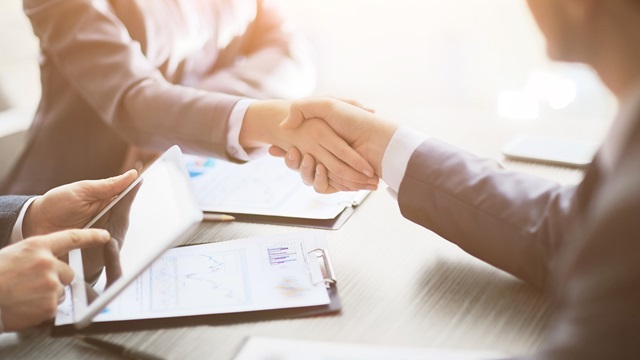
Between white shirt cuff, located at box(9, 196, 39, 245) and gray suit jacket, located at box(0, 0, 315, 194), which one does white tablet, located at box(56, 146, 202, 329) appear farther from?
gray suit jacket, located at box(0, 0, 315, 194)

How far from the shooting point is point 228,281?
76 centimetres

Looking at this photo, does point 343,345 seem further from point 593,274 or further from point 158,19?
point 158,19

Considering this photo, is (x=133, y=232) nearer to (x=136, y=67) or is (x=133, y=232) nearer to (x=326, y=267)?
(x=326, y=267)

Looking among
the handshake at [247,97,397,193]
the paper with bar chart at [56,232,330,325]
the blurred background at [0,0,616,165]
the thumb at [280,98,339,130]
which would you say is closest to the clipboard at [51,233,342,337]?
the paper with bar chart at [56,232,330,325]

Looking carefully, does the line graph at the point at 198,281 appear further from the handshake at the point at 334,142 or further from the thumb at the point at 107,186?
the handshake at the point at 334,142

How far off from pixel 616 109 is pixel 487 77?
178 cm

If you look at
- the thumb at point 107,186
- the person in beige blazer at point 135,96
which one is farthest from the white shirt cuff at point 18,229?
the person in beige blazer at point 135,96

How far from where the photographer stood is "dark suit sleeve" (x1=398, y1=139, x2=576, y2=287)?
2.34 ft

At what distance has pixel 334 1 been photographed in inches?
92.9

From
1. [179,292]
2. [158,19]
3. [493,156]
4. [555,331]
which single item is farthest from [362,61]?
[555,331]

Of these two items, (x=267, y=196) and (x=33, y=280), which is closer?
(x=33, y=280)

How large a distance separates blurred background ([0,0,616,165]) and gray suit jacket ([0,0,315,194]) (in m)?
0.44

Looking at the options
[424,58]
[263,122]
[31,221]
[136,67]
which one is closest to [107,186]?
[31,221]

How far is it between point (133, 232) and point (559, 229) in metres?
0.53
